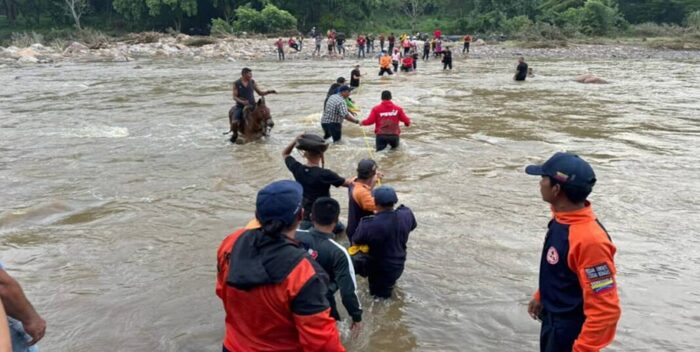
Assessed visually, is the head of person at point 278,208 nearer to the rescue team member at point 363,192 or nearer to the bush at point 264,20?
the rescue team member at point 363,192

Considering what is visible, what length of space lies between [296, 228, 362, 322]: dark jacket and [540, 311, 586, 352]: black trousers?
1.18 meters

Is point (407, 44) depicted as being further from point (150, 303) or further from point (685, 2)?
point (685, 2)

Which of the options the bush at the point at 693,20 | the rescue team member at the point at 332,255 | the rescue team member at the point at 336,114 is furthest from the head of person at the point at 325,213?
the bush at the point at 693,20

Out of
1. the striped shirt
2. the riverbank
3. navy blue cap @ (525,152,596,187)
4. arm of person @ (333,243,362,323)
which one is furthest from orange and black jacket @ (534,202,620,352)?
the riverbank

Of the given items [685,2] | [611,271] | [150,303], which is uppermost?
[685,2]

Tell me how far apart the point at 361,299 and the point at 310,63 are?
3133cm

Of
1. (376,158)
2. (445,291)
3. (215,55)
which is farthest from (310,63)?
(445,291)

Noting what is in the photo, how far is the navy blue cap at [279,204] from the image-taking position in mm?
2592

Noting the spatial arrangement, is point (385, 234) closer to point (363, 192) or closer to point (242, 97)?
point (363, 192)

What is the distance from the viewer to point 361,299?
5234 millimetres

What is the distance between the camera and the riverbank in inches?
1513

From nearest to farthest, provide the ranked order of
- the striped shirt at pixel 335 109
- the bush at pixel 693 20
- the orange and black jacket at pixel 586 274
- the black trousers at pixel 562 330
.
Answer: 1. the orange and black jacket at pixel 586 274
2. the black trousers at pixel 562 330
3. the striped shirt at pixel 335 109
4. the bush at pixel 693 20

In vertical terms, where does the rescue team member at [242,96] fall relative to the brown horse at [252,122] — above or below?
above

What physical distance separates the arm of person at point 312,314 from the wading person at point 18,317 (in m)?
1.34
